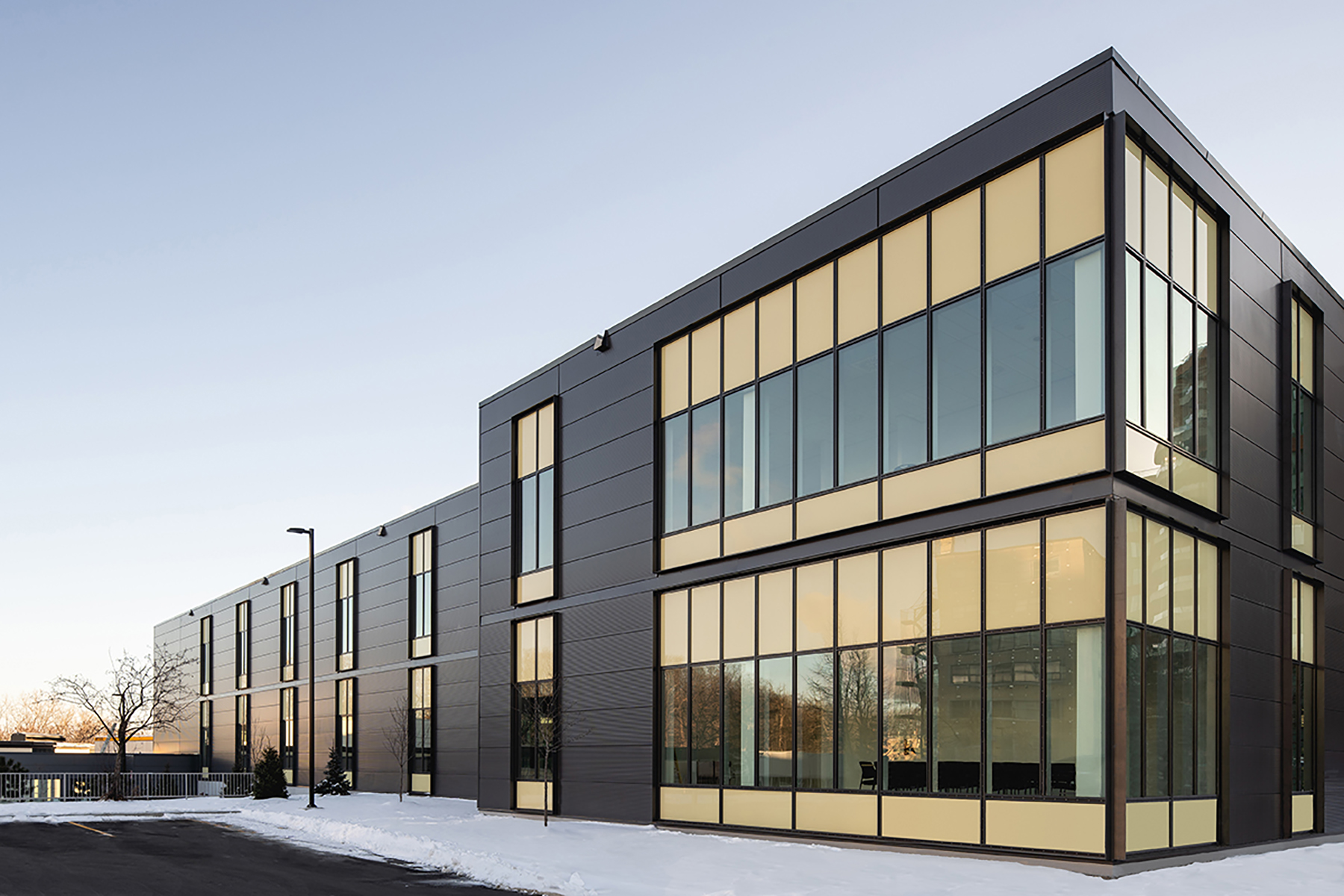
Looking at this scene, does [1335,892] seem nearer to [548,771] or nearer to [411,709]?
[548,771]

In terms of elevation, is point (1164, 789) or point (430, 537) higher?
point (430, 537)

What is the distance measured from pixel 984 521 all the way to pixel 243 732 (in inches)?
2486

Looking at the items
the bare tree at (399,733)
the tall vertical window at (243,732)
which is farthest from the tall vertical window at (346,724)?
the tall vertical window at (243,732)

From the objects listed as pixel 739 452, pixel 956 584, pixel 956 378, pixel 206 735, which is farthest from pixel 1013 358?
pixel 206 735

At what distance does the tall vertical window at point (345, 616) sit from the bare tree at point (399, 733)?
578cm

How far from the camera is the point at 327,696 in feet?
191

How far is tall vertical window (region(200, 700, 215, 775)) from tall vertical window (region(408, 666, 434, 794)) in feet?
119

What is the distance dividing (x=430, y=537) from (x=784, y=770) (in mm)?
28303

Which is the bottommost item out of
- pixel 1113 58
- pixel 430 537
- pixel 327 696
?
pixel 327 696

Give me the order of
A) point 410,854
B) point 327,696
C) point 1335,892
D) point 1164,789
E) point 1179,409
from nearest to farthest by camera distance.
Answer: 1. point 1335,892
2. point 1164,789
3. point 1179,409
4. point 410,854
5. point 327,696

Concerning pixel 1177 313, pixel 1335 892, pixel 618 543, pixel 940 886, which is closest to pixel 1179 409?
pixel 1177 313

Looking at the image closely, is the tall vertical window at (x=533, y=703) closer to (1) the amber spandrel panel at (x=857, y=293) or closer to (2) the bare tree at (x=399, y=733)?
(1) the amber spandrel panel at (x=857, y=293)

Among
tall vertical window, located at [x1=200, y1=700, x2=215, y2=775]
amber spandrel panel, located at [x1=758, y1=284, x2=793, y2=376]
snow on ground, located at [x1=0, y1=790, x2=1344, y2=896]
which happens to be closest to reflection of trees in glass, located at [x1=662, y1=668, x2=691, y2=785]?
snow on ground, located at [x1=0, y1=790, x2=1344, y2=896]

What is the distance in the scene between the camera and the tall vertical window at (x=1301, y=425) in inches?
938
